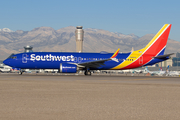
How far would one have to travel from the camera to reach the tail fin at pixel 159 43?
169 feet

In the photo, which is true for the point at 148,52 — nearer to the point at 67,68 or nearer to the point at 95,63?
the point at 95,63

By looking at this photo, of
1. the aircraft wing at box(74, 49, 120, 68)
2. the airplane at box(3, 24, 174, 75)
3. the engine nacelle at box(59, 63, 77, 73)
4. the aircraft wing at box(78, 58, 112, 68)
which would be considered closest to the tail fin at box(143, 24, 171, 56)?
the airplane at box(3, 24, 174, 75)

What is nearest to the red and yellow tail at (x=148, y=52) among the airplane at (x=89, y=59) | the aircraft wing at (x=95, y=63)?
the airplane at (x=89, y=59)

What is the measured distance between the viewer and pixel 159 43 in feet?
170

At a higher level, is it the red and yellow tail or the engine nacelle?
the red and yellow tail

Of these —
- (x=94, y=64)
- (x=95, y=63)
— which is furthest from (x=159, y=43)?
(x=94, y=64)

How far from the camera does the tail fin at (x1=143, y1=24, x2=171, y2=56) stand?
51.4 meters

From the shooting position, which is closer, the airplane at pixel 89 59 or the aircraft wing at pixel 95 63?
the aircraft wing at pixel 95 63

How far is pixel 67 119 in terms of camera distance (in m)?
9.91

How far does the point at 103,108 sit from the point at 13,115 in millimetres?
4120

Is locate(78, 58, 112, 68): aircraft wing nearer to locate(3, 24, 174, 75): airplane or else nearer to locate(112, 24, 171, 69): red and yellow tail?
locate(3, 24, 174, 75): airplane

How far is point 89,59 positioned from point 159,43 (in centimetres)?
1420

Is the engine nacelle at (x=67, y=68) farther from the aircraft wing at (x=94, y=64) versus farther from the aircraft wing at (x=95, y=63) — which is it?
the aircraft wing at (x=94, y=64)

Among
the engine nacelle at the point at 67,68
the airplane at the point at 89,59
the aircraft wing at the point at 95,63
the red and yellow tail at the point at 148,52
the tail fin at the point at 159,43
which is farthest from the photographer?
the tail fin at the point at 159,43
